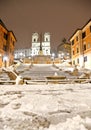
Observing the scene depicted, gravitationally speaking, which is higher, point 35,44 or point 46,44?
point 46,44

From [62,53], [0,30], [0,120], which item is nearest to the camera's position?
[0,120]

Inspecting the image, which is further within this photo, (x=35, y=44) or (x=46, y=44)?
(x=46, y=44)

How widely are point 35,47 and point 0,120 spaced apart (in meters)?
81.2

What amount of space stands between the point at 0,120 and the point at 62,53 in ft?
187

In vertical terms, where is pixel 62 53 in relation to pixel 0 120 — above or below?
above

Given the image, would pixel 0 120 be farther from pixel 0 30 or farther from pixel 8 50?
pixel 8 50

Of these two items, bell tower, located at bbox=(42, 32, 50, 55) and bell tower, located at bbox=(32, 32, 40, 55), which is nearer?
bell tower, located at bbox=(32, 32, 40, 55)

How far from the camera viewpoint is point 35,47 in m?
81.6

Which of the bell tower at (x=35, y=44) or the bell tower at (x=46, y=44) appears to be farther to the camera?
the bell tower at (x=46, y=44)

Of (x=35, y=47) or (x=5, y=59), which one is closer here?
(x=5, y=59)

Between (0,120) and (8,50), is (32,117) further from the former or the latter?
(8,50)

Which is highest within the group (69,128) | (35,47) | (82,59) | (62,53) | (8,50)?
(35,47)

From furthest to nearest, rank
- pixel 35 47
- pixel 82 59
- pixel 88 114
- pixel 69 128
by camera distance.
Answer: pixel 35 47 → pixel 82 59 → pixel 88 114 → pixel 69 128

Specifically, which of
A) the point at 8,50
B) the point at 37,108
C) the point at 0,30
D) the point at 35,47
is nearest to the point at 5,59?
the point at 8,50
